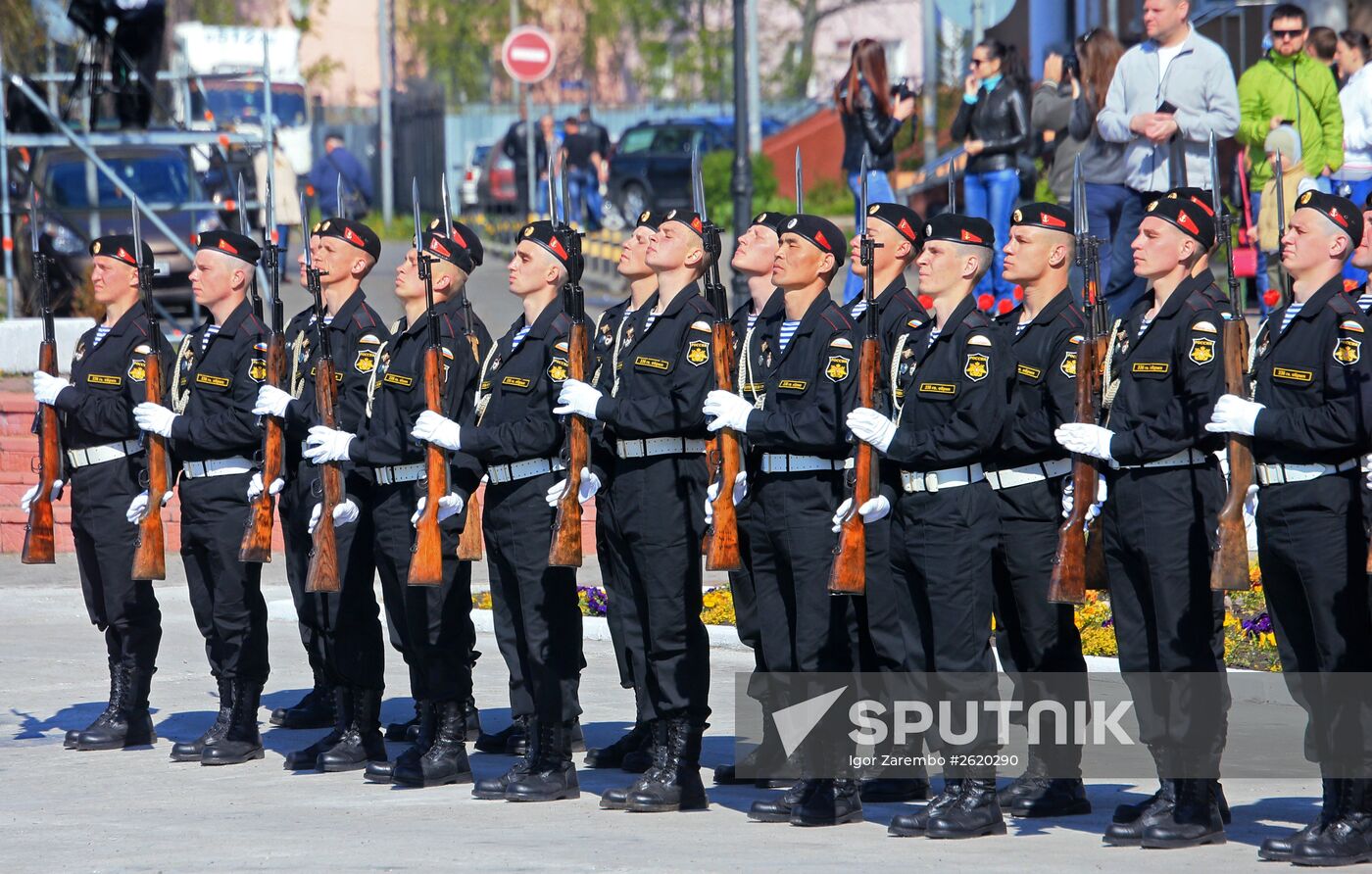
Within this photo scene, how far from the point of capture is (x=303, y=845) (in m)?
7.03

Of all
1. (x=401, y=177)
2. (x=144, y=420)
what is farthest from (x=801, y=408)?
(x=401, y=177)

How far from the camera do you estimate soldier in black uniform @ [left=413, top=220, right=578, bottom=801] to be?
769 centimetres

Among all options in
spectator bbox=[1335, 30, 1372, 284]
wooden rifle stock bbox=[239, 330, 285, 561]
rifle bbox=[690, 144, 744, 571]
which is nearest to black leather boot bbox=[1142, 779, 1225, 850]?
rifle bbox=[690, 144, 744, 571]

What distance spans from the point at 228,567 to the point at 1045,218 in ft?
11.1

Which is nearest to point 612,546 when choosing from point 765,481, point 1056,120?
point 765,481

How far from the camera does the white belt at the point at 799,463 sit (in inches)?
291

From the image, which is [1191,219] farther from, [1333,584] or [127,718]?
[127,718]

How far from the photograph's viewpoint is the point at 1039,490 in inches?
292

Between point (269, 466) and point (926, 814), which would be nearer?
point (926, 814)

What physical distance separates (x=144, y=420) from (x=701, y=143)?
23527 millimetres

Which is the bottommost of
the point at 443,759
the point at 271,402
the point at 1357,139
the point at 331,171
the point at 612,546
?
the point at 443,759

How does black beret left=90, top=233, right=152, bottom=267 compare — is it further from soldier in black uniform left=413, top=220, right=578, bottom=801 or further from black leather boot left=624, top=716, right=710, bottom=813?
black leather boot left=624, top=716, right=710, bottom=813

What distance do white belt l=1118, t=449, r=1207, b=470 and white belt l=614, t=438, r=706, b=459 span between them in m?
1.56

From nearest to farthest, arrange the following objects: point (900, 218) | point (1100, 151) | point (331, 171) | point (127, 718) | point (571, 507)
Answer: point (571, 507) → point (900, 218) → point (127, 718) → point (1100, 151) → point (331, 171)
